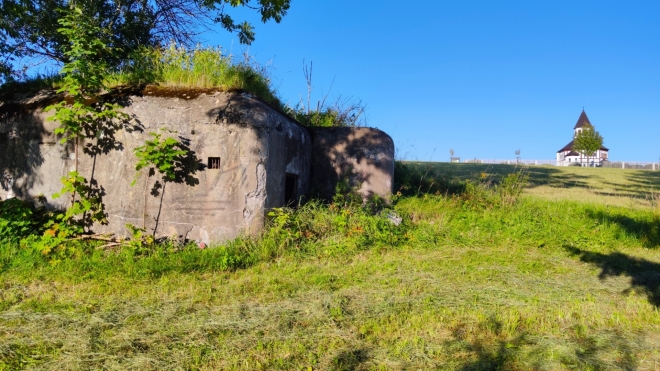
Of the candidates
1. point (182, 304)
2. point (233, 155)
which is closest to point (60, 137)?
point (233, 155)

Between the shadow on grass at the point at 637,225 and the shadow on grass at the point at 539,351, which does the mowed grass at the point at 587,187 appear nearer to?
the shadow on grass at the point at 637,225

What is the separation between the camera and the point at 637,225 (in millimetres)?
8359

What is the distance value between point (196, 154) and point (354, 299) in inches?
130

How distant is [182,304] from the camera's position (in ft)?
14.8

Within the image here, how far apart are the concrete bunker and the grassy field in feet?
1.78

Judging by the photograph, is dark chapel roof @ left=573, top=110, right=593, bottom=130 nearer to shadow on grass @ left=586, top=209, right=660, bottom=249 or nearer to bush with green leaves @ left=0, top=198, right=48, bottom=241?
shadow on grass @ left=586, top=209, right=660, bottom=249

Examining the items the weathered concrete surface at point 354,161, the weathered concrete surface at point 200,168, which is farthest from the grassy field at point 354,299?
the weathered concrete surface at point 354,161

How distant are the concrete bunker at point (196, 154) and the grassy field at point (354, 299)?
0.54 m

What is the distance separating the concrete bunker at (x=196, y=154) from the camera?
6.55 m

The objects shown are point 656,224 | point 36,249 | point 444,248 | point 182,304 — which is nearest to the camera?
point 182,304

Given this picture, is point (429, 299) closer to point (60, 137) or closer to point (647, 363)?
point (647, 363)

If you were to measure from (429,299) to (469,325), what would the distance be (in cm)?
74

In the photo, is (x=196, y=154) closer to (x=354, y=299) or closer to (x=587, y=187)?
(x=354, y=299)

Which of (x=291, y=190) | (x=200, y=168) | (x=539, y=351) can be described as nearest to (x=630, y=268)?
(x=539, y=351)
